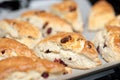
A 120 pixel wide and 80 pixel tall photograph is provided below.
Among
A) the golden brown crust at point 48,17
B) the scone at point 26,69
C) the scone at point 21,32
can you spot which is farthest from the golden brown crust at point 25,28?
the scone at point 26,69

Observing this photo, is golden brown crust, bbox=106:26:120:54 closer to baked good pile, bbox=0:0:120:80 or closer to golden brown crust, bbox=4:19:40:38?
baked good pile, bbox=0:0:120:80

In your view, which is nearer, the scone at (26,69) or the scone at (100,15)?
the scone at (26,69)

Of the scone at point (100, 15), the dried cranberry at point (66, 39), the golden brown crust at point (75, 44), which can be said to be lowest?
the scone at point (100, 15)

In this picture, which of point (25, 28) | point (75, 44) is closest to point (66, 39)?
point (75, 44)

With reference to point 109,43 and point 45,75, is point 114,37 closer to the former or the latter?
point 109,43

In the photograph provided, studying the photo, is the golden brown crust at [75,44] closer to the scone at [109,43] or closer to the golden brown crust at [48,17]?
the scone at [109,43]

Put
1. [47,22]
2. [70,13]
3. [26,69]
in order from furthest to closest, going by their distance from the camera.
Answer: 1. [70,13]
2. [47,22]
3. [26,69]

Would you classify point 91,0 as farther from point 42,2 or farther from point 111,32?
point 111,32

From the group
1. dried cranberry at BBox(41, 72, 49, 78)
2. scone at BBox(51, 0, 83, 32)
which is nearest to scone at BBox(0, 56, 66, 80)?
dried cranberry at BBox(41, 72, 49, 78)
